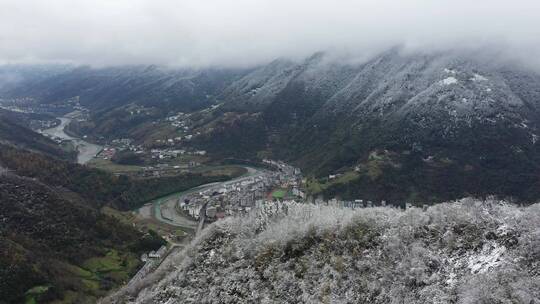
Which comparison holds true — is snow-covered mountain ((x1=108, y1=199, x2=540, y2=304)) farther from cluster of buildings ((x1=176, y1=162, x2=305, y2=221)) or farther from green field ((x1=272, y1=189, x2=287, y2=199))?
green field ((x1=272, y1=189, x2=287, y2=199))

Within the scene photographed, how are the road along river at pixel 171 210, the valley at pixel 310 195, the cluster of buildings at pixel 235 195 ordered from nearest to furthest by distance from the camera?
1. the valley at pixel 310 195
2. the road along river at pixel 171 210
3. the cluster of buildings at pixel 235 195

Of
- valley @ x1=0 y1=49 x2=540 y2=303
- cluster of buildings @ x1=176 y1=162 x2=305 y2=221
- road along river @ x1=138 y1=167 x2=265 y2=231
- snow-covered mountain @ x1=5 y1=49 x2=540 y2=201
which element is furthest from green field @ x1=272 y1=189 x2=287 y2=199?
road along river @ x1=138 y1=167 x2=265 y2=231

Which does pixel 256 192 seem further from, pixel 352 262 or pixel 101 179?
pixel 352 262

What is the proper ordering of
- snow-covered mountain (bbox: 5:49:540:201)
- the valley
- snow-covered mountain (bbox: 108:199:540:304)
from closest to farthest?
snow-covered mountain (bbox: 108:199:540:304) < the valley < snow-covered mountain (bbox: 5:49:540:201)

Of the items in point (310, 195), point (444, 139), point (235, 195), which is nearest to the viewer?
point (310, 195)

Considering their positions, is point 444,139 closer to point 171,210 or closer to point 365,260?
point 171,210

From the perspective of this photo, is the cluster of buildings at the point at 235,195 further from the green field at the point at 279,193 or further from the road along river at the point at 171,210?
the green field at the point at 279,193

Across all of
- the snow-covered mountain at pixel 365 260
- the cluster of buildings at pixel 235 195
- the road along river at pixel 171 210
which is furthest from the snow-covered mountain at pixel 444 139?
the snow-covered mountain at pixel 365 260

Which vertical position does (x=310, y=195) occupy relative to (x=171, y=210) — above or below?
below

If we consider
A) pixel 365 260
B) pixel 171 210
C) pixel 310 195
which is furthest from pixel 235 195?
pixel 365 260
